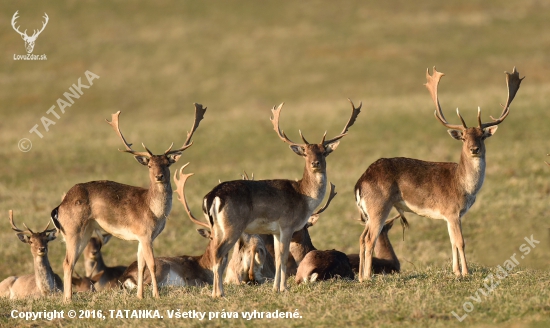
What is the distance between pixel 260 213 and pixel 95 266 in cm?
549

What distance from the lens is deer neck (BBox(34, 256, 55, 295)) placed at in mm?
13547

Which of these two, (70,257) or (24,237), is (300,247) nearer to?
(70,257)

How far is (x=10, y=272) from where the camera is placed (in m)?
16.5

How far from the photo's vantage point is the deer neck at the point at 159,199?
1119 centimetres

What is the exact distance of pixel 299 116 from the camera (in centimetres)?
3222

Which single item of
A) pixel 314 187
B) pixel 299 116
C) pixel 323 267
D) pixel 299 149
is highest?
pixel 299 116

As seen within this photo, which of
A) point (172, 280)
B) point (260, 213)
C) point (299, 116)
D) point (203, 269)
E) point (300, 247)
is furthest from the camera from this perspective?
point (299, 116)

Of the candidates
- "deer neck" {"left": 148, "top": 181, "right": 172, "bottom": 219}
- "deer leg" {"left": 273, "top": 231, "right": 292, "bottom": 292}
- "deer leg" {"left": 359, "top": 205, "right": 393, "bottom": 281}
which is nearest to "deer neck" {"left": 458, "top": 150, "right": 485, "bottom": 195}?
"deer leg" {"left": 359, "top": 205, "right": 393, "bottom": 281}

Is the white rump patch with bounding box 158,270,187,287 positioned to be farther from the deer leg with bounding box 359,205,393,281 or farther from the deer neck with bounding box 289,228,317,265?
the deer leg with bounding box 359,205,393,281

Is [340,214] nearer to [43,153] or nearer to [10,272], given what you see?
[10,272]

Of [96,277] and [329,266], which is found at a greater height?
[329,266]

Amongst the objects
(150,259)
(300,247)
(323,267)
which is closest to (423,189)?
(323,267)

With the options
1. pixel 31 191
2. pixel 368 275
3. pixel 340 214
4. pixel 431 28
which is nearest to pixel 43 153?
pixel 31 191

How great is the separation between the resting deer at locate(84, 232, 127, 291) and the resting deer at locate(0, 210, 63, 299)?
0.85 m
